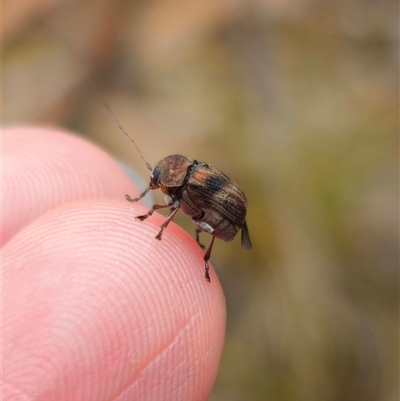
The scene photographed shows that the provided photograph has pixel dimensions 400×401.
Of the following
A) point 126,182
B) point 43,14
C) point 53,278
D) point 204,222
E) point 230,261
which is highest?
point 43,14

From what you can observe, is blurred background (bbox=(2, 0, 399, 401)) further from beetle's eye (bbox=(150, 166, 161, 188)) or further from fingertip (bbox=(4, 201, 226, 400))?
fingertip (bbox=(4, 201, 226, 400))

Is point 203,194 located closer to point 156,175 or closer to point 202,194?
point 202,194

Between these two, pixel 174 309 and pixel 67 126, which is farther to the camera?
pixel 67 126

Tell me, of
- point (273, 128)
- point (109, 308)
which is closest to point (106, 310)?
point (109, 308)

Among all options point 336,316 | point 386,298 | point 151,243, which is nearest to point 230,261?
point 336,316

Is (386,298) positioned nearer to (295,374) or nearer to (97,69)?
(295,374)

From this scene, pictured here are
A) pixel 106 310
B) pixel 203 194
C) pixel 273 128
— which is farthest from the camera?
pixel 273 128

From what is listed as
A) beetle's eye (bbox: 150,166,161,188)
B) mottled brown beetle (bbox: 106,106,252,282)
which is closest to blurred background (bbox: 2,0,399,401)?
mottled brown beetle (bbox: 106,106,252,282)

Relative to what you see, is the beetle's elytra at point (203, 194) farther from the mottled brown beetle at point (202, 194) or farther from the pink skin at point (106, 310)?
Result: the pink skin at point (106, 310)
